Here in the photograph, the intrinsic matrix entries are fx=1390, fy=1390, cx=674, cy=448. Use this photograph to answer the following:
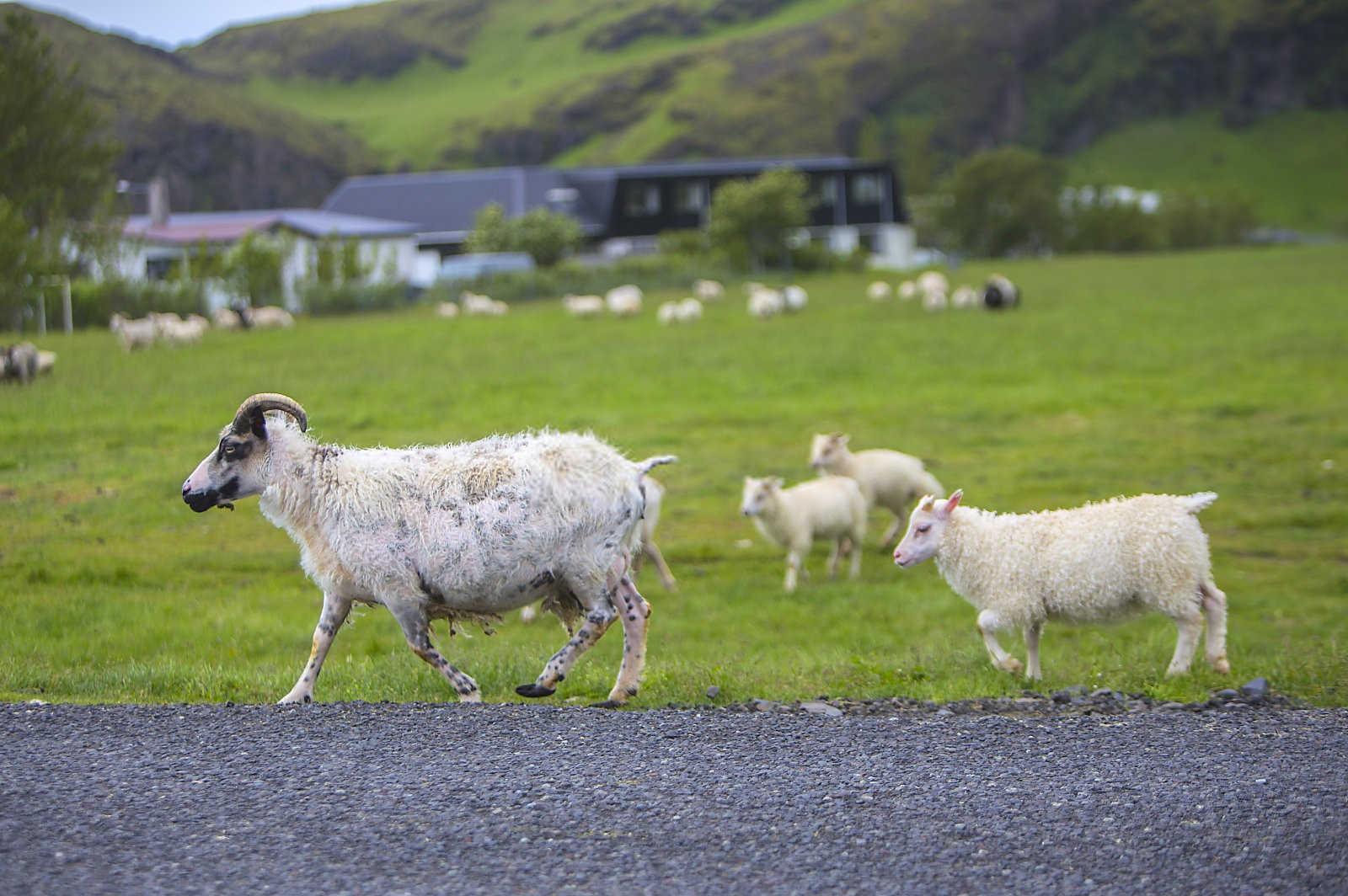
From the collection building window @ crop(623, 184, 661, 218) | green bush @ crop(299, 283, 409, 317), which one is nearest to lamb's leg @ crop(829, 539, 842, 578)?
green bush @ crop(299, 283, 409, 317)

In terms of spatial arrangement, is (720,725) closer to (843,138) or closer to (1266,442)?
(1266,442)

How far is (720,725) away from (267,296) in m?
62.0

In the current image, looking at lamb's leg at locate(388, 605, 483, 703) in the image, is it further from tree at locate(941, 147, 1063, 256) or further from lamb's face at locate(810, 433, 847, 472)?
tree at locate(941, 147, 1063, 256)

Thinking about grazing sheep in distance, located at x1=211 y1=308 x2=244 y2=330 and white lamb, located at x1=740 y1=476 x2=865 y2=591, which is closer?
white lamb, located at x1=740 y1=476 x2=865 y2=591

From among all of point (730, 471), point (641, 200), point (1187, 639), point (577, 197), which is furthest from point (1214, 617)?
point (577, 197)

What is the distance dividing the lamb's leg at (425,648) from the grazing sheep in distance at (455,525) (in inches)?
0.4

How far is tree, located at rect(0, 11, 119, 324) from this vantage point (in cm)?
2264

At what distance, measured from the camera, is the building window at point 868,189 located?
121m

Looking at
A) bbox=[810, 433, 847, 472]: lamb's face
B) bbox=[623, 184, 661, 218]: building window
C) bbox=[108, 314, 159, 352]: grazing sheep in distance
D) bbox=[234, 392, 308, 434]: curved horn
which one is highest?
bbox=[623, 184, 661, 218]: building window

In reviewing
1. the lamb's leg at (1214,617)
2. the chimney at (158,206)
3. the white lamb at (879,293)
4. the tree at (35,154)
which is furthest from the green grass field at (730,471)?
the chimney at (158,206)

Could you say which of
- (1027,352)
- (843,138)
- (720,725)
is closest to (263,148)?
(843,138)

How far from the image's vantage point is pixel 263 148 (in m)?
136

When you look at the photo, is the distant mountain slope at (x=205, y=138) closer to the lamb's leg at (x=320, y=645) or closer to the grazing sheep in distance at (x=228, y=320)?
the grazing sheep in distance at (x=228, y=320)

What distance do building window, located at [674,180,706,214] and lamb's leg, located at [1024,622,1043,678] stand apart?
10526 cm
